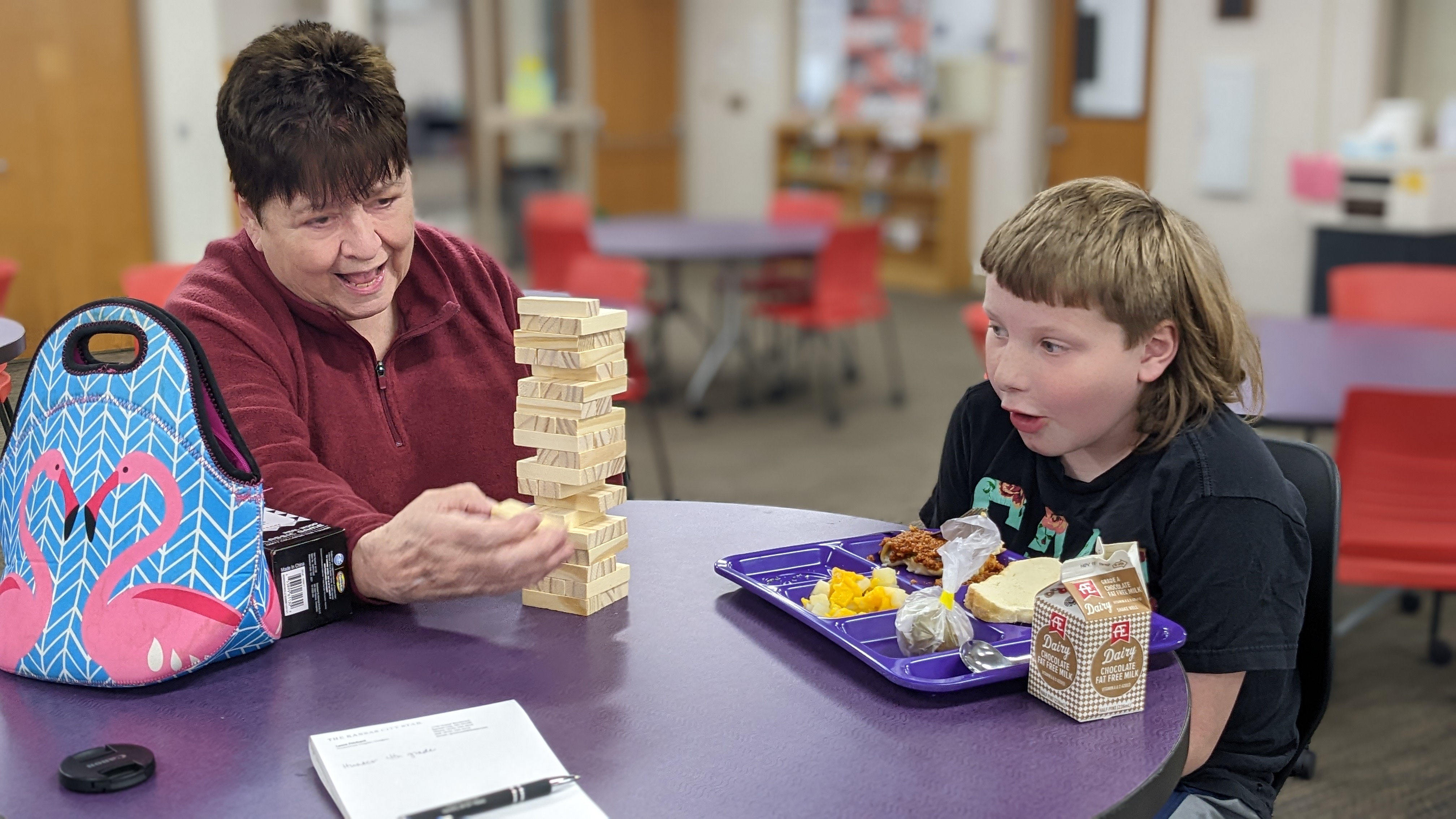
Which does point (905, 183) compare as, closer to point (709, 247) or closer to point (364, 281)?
point (709, 247)

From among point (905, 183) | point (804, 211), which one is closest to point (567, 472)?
point (804, 211)

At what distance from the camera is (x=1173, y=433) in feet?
4.81

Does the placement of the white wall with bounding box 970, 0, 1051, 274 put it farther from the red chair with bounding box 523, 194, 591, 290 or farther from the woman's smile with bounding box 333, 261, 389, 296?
the woman's smile with bounding box 333, 261, 389, 296

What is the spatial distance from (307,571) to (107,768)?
0.33 meters

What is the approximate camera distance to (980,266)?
1525mm

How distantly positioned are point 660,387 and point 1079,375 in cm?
552

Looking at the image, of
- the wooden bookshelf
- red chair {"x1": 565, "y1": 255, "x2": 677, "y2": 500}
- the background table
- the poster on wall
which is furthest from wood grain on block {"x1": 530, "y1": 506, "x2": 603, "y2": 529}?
the poster on wall

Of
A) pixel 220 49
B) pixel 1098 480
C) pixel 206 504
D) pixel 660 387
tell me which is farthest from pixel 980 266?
pixel 660 387

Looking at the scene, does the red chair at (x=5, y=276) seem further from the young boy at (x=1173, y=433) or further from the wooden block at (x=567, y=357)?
the young boy at (x=1173, y=433)

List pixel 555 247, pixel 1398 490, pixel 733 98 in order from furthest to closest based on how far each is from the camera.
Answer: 1. pixel 733 98
2. pixel 555 247
3. pixel 1398 490

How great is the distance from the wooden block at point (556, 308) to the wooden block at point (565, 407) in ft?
0.30

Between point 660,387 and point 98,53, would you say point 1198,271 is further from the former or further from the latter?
point 660,387

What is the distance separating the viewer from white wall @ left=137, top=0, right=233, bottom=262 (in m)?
4.53

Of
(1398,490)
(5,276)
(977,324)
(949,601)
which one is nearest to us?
(949,601)
